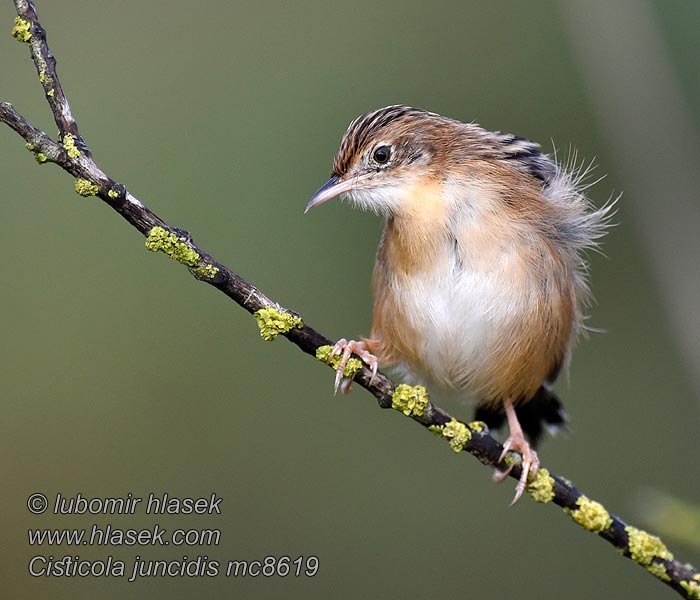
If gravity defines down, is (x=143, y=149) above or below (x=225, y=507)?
above

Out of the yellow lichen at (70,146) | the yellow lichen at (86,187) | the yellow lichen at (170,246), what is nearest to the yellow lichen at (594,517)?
the yellow lichen at (170,246)

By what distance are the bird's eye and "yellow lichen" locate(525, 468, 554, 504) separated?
6.31ft

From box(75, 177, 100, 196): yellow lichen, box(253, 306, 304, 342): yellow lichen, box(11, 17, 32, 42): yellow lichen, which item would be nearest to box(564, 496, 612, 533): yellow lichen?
box(253, 306, 304, 342): yellow lichen

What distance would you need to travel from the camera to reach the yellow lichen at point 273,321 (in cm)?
334

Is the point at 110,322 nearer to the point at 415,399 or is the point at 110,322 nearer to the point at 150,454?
the point at 150,454

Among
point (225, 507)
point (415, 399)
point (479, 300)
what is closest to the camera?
point (415, 399)

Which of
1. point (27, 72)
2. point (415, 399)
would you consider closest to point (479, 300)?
point (415, 399)

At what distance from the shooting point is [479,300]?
4.74m

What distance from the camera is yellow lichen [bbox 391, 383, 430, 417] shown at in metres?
3.60

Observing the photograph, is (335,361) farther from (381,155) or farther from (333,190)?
(381,155)

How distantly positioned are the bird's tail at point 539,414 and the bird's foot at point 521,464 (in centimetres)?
47

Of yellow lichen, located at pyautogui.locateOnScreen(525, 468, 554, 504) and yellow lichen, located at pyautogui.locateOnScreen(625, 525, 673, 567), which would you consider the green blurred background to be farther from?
yellow lichen, located at pyautogui.locateOnScreen(625, 525, 673, 567)

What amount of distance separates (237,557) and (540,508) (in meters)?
2.63

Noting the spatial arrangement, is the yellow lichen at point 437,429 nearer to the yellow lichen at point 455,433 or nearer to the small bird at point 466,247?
the yellow lichen at point 455,433
